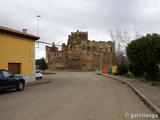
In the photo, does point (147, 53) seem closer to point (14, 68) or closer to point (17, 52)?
point (17, 52)

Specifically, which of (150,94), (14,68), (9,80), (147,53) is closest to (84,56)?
(14,68)

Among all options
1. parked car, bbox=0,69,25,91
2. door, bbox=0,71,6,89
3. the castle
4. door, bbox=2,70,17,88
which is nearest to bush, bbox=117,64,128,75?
parked car, bbox=0,69,25,91

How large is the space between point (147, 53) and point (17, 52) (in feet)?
42.4

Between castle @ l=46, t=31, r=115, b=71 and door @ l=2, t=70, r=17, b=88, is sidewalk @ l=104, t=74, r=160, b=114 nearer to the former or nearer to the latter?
door @ l=2, t=70, r=17, b=88

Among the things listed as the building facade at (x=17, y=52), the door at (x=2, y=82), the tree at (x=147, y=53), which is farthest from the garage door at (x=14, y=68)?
the tree at (x=147, y=53)

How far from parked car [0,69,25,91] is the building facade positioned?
4821 mm

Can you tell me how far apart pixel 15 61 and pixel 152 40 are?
541 inches

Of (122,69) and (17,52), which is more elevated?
(17,52)

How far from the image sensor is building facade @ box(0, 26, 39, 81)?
1739cm

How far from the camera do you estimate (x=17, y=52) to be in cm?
1889

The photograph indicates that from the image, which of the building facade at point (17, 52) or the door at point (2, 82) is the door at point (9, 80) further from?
the building facade at point (17, 52)

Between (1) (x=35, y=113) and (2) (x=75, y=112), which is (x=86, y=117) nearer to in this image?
(2) (x=75, y=112)

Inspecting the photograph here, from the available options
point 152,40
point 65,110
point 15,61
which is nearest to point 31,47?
point 15,61

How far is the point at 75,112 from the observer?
650 centimetres
